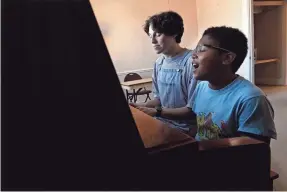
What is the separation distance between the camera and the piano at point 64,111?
1.67 ft

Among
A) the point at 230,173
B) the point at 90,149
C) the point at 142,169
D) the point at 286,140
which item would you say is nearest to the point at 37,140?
the point at 90,149

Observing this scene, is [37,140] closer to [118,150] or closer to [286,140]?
[118,150]

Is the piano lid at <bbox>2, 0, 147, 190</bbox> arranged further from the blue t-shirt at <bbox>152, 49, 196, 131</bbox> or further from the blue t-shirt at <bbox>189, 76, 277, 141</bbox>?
the blue t-shirt at <bbox>152, 49, 196, 131</bbox>

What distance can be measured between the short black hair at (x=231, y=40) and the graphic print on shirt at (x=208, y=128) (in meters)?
0.22

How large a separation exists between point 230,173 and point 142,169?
0.70 feet

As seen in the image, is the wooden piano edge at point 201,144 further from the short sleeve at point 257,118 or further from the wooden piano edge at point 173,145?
the short sleeve at point 257,118

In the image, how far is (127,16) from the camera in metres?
5.34

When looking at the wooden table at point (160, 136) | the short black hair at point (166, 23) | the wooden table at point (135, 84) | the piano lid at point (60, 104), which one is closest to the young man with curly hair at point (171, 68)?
the short black hair at point (166, 23)

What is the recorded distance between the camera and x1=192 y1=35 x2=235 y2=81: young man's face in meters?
1.18

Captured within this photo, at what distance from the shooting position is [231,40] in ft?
3.92

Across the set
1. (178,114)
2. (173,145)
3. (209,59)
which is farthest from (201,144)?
(178,114)

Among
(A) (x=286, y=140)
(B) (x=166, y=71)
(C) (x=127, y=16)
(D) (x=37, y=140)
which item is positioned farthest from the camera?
(C) (x=127, y=16)

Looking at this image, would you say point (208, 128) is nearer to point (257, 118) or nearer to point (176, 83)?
point (257, 118)

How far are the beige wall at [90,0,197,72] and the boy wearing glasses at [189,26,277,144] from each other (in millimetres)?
4003
